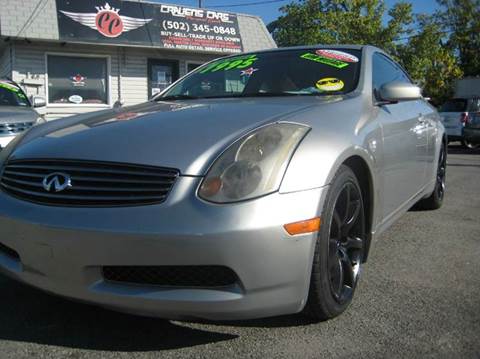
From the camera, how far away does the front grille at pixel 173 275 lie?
7.15 ft

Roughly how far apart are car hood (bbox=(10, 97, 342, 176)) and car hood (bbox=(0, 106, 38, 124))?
346 centimetres

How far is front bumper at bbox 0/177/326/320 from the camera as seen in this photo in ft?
6.84

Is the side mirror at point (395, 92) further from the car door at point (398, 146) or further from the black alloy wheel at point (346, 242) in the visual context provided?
the black alloy wheel at point (346, 242)

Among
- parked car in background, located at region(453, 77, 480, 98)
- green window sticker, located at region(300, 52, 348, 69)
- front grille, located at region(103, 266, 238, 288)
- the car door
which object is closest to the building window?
the car door

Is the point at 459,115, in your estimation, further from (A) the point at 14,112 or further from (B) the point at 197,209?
(B) the point at 197,209

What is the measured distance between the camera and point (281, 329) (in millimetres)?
2555

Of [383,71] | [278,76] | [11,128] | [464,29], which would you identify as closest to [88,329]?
[278,76]

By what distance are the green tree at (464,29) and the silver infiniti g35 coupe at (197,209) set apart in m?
30.8

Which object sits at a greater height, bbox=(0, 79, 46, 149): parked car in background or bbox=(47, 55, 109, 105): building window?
bbox=(47, 55, 109, 105): building window

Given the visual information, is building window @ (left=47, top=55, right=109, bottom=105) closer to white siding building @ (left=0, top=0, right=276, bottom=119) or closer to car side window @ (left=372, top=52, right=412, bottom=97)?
white siding building @ (left=0, top=0, right=276, bottom=119)

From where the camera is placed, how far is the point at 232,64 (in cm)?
411

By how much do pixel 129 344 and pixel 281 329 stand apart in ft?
2.35

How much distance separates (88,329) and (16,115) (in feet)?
14.8

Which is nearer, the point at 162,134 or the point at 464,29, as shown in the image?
the point at 162,134
